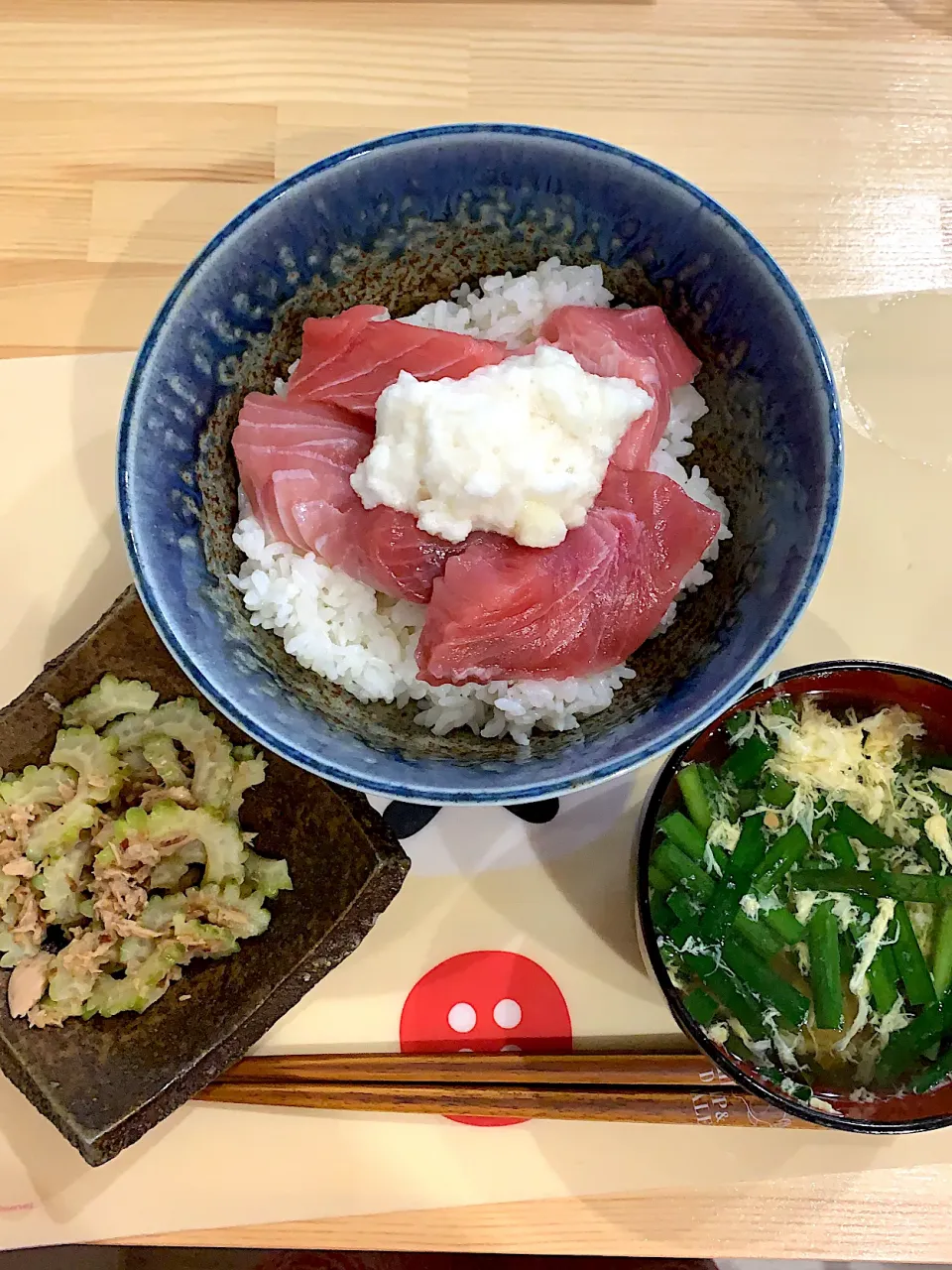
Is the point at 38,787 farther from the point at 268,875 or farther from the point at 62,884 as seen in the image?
the point at 268,875

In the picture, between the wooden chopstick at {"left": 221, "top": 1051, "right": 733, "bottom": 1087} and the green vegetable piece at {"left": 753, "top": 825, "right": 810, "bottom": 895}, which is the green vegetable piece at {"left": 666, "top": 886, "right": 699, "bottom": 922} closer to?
the green vegetable piece at {"left": 753, "top": 825, "right": 810, "bottom": 895}

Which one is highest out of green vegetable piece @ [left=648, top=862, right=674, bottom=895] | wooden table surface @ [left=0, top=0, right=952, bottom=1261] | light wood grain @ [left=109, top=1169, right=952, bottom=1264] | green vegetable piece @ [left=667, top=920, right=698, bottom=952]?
wooden table surface @ [left=0, top=0, right=952, bottom=1261]

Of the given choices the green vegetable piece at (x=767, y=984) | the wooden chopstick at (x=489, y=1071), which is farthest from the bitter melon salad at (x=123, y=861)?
the green vegetable piece at (x=767, y=984)

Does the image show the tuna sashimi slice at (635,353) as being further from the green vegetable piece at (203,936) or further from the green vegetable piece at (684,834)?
the green vegetable piece at (203,936)

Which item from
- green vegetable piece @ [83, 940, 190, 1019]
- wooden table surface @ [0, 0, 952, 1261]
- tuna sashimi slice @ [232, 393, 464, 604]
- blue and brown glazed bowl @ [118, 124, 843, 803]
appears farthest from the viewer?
wooden table surface @ [0, 0, 952, 1261]

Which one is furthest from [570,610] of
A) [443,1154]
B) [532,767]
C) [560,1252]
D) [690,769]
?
[560,1252]

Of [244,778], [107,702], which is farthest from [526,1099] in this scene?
[107,702]

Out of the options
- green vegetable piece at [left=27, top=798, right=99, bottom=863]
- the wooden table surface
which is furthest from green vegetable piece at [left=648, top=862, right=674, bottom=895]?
the wooden table surface
